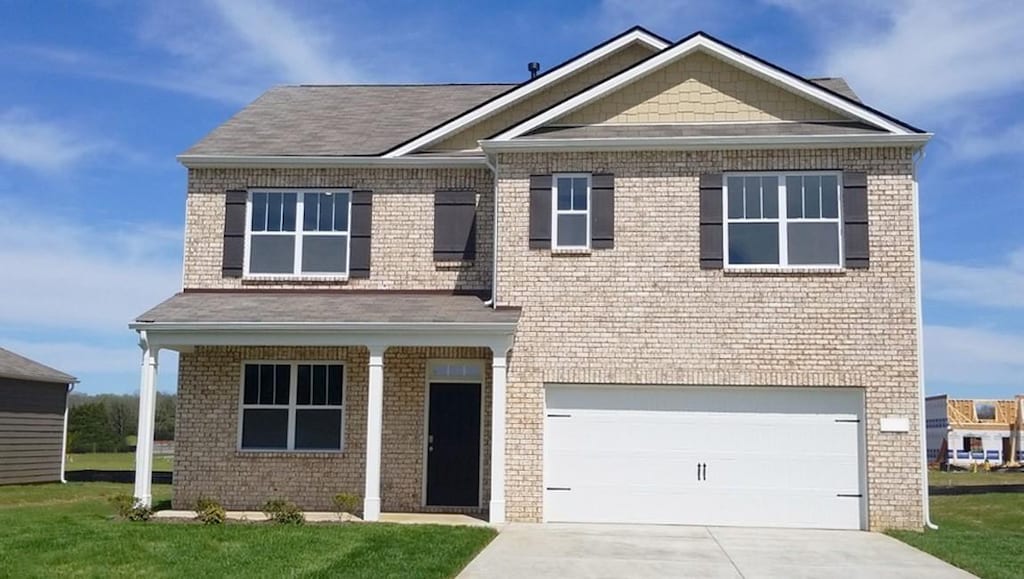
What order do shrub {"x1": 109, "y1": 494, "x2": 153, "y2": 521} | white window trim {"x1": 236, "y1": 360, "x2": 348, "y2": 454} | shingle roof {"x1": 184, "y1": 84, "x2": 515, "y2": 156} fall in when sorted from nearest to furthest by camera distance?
shrub {"x1": 109, "y1": 494, "x2": 153, "y2": 521}, white window trim {"x1": 236, "y1": 360, "x2": 348, "y2": 454}, shingle roof {"x1": 184, "y1": 84, "x2": 515, "y2": 156}

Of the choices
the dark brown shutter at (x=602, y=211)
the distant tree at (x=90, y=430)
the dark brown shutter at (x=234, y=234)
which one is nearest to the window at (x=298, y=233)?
the dark brown shutter at (x=234, y=234)

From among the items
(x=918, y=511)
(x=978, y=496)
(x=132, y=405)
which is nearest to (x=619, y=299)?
(x=918, y=511)

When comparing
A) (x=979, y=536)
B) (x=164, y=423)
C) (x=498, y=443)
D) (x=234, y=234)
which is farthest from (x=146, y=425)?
(x=164, y=423)

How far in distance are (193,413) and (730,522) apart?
350 inches

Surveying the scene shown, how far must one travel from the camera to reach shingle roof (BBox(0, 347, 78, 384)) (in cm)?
2655

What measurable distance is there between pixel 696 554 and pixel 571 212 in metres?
6.01

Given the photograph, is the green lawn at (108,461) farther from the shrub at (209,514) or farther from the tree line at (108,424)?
the shrub at (209,514)

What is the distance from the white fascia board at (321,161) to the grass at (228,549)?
6.18 meters

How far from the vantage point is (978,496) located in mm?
23781

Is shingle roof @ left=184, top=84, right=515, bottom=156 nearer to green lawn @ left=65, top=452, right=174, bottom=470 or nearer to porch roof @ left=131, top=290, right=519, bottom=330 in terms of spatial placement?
porch roof @ left=131, top=290, right=519, bottom=330

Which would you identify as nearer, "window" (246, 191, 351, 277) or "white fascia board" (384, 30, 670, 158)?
"white fascia board" (384, 30, 670, 158)

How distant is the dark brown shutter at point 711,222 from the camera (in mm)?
16375

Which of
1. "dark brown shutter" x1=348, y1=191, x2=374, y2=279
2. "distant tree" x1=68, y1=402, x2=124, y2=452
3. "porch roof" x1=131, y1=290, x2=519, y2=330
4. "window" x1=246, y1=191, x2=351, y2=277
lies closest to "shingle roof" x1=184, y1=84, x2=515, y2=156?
"window" x1=246, y1=191, x2=351, y2=277

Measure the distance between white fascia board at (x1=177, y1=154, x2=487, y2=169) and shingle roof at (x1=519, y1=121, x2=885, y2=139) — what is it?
5.46 feet
